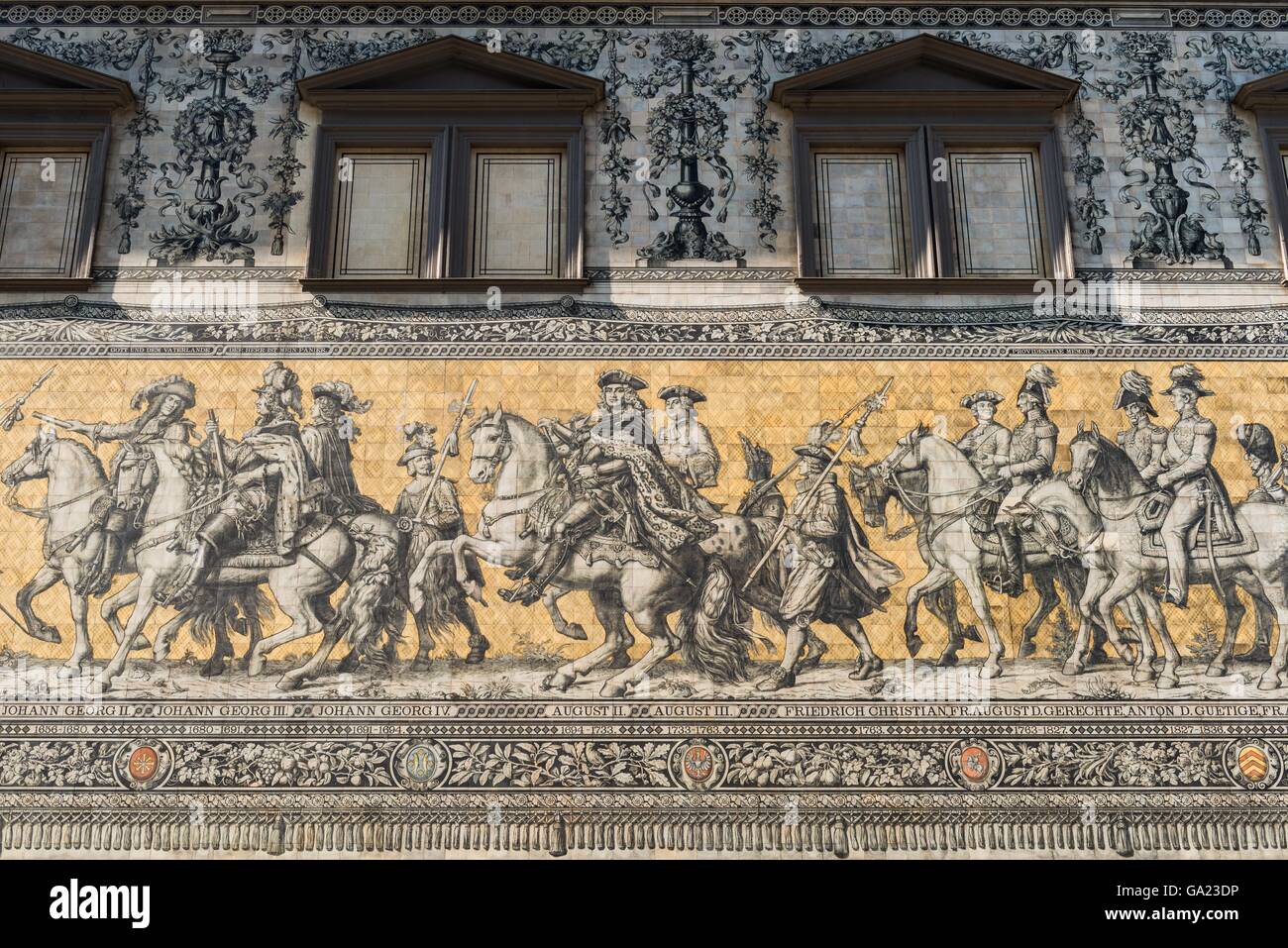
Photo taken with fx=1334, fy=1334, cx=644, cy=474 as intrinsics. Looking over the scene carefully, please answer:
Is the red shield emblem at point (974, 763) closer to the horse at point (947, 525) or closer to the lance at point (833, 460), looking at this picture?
the horse at point (947, 525)

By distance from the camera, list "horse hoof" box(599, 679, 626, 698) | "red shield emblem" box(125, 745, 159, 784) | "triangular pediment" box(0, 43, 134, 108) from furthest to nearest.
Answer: "triangular pediment" box(0, 43, 134, 108), "horse hoof" box(599, 679, 626, 698), "red shield emblem" box(125, 745, 159, 784)

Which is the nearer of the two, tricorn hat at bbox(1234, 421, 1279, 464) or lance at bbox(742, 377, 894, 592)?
lance at bbox(742, 377, 894, 592)

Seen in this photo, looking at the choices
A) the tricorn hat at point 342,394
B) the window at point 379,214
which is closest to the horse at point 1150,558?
the tricorn hat at point 342,394

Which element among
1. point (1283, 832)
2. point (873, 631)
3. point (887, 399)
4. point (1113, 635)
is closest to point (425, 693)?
point (873, 631)

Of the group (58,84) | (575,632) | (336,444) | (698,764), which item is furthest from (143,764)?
(58,84)

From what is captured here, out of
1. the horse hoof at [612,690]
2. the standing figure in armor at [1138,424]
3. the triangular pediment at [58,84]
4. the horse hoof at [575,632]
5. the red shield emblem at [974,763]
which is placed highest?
the triangular pediment at [58,84]

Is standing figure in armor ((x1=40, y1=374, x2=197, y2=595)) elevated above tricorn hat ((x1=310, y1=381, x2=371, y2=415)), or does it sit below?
below

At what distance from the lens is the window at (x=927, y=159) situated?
9.98m

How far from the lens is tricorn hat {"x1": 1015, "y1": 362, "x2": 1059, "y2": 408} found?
9.47 meters

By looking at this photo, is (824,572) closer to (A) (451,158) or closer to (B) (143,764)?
(A) (451,158)

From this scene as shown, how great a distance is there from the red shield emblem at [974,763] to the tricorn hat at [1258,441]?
2.95 metres

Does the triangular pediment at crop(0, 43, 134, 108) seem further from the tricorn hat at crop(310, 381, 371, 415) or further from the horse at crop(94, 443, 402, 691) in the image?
the horse at crop(94, 443, 402, 691)

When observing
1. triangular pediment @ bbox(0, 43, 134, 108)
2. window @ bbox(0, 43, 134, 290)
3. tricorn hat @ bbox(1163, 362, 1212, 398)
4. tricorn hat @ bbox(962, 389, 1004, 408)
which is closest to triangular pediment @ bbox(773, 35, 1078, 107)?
tricorn hat @ bbox(1163, 362, 1212, 398)

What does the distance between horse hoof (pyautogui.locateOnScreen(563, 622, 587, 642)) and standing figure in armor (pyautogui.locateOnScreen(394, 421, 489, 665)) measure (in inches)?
21.4
